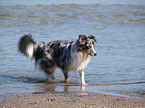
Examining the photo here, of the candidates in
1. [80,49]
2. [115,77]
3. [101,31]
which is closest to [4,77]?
[80,49]

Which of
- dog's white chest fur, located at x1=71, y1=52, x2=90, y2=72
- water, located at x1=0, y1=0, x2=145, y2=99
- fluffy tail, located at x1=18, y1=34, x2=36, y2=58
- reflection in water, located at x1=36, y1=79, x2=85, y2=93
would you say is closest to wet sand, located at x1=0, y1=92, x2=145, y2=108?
water, located at x1=0, y1=0, x2=145, y2=99

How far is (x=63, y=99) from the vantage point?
5070 mm

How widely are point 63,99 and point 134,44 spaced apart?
6626mm

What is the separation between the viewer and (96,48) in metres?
10.6

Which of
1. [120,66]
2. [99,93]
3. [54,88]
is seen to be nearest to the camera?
[99,93]

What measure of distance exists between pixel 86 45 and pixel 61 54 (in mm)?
931

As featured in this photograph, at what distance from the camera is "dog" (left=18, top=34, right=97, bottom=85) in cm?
669

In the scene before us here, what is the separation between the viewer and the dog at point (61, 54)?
22.0 ft

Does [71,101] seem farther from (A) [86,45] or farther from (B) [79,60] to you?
(B) [79,60]

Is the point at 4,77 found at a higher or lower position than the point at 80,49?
lower

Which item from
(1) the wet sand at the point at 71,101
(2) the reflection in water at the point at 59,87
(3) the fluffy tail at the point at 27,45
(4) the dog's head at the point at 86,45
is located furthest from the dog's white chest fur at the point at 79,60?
(1) the wet sand at the point at 71,101

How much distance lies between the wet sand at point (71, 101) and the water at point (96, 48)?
2.48 feet

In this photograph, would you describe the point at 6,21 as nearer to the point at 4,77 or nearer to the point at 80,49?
the point at 4,77

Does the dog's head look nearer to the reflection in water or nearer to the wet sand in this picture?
the reflection in water
